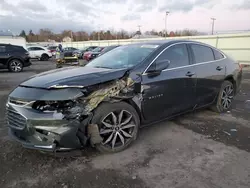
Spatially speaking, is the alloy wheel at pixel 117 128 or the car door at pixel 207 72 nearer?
the alloy wheel at pixel 117 128

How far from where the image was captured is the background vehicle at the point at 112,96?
107 inches

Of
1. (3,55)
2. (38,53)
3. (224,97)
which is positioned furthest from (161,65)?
(38,53)

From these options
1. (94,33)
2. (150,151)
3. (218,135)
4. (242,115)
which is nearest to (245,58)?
(242,115)

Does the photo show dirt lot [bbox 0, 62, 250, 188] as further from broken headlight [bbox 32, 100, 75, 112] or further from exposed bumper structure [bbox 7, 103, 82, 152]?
broken headlight [bbox 32, 100, 75, 112]

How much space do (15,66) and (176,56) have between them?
1203 centimetres

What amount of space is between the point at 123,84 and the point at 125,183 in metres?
1.35

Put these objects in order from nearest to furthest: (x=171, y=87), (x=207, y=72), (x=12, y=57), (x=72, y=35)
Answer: (x=171, y=87) → (x=207, y=72) → (x=12, y=57) → (x=72, y=35)

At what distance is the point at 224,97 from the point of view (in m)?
5.12

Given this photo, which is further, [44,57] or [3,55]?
[44,57]

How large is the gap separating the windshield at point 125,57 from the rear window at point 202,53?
3.39ft

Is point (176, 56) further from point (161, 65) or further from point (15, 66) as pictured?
point (15, 66)

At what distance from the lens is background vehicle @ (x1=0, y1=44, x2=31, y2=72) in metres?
12.5

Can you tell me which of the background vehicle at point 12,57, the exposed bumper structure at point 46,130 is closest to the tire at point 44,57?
the background vehicle at point 12,57

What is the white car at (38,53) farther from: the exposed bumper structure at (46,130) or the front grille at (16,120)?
the exposed bumper structure at (46,130)
